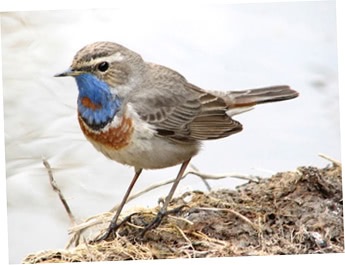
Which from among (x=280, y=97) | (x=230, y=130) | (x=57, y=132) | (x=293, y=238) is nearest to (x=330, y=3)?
(x=280, y=97)

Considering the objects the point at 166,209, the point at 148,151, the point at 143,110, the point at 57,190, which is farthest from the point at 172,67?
the point at 57,190

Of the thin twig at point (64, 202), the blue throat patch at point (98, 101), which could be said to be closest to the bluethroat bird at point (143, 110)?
the blue throat patch at point (98, 101)

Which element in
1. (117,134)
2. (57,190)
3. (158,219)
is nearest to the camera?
(117,134)

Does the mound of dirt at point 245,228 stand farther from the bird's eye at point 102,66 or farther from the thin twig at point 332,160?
the bird's eye at point 102,66

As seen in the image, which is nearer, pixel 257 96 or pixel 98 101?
pixel 98 101

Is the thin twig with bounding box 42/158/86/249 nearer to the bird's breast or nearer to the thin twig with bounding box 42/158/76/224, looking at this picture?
the thin twig with bounding box 42/158/76/224

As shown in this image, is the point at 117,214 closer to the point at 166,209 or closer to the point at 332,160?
the point at 166,209
